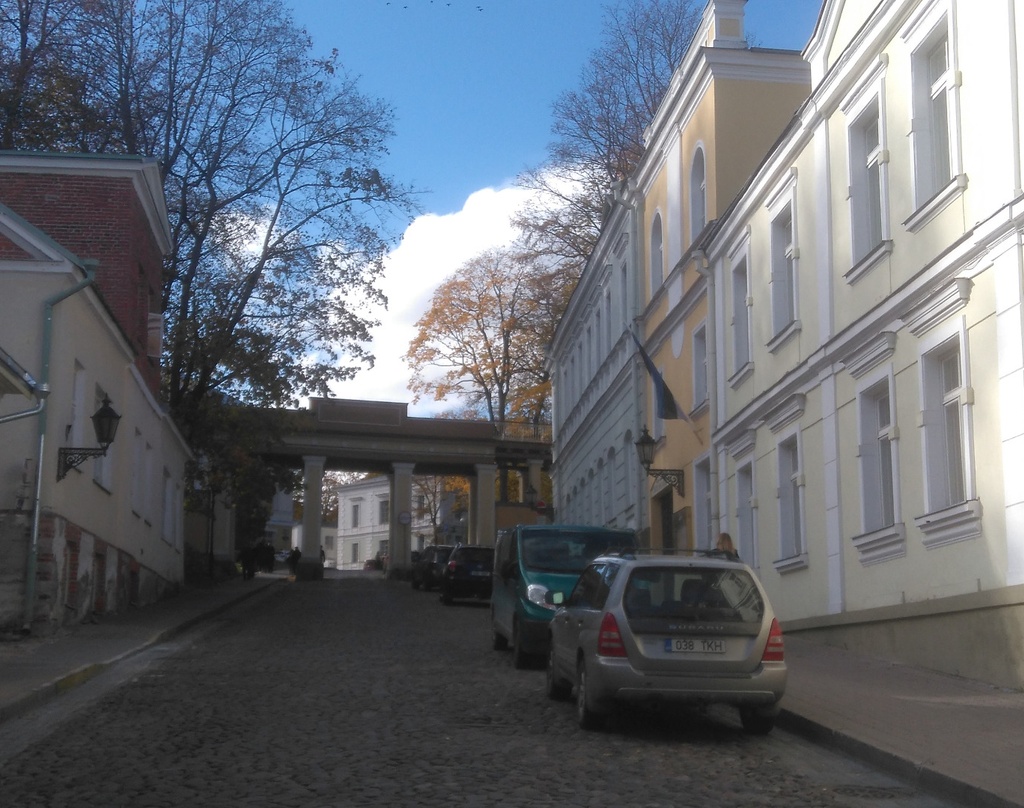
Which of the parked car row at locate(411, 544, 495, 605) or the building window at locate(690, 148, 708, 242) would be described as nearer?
the building window at locate(690, 148, 708, 242)

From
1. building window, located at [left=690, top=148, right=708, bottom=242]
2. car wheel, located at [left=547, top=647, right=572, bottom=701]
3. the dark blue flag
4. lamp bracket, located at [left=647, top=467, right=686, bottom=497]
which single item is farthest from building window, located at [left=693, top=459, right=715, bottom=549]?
car wheel, located at [left=547, top=647, right=572, bottom=701]

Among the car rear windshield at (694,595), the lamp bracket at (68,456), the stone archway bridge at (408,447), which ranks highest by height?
the stone archway bridge at (408,447)

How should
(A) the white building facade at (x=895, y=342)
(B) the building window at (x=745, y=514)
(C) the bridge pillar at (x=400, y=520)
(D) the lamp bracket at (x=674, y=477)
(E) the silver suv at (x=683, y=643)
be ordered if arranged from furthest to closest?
(C) the bridge pillar at (x=400, y=520) → (D) the lamp bracket at (x=674, y=477) → (B) the building window at (x=745, y=514) → (A) the white building facade at (x=895, y=342) → (E) the silver suv at (x=683, y=643)

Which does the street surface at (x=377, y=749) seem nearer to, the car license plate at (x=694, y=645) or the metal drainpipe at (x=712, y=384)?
the car license plate at (x=694, y=645)

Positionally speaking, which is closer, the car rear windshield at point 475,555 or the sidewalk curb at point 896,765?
the sidewalk curb at point 896,765

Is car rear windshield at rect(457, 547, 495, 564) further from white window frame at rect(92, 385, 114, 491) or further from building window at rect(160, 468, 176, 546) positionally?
white window frame at rect(92, 385, 114, 491)

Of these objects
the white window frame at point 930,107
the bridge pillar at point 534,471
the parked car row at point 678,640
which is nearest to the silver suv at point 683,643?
the parked car row at point 678,640

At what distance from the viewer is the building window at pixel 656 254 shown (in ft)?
95.3

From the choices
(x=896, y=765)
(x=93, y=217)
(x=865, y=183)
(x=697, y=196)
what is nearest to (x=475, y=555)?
(x=697, y=196)

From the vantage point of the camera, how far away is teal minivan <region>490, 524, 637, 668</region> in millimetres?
16062

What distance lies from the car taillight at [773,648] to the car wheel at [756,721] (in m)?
0.48

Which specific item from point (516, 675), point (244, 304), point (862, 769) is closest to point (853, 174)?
point (516, 675)

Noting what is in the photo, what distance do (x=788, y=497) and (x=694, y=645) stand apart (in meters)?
9.24

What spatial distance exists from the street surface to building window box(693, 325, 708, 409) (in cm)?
1009
